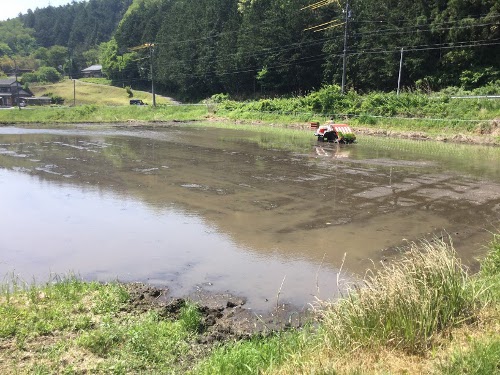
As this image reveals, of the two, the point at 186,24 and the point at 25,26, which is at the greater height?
the point at 25,26

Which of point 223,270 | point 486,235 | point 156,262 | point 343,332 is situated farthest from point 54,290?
point 486,235

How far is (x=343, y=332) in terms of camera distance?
14.2 feet

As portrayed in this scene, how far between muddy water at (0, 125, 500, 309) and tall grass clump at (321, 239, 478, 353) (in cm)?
166

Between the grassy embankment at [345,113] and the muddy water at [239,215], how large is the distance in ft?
24.8

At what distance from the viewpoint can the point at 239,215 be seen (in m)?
10.8

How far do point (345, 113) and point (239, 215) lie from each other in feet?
87.6

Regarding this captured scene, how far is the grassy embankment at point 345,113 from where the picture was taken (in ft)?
89.8

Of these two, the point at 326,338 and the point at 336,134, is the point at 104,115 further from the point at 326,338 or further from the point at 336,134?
the point at 326,338

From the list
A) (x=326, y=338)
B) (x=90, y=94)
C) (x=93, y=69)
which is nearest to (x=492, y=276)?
(x=326, y=338)

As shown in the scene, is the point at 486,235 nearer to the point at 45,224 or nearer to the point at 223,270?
the point at 223,270

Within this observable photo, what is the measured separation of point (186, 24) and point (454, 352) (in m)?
78.1

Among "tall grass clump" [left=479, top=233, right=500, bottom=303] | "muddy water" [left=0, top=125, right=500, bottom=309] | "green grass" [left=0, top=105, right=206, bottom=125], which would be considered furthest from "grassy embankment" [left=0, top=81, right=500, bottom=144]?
"tall grass clump" [left=479, top=233, right=500, bottom=303]

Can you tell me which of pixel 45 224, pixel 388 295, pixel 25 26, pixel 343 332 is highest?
pixel 25 26

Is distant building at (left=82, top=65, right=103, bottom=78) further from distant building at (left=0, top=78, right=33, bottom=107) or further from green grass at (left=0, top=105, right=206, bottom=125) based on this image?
green grass at (left=0, top=105, right=206, bottom=125)
